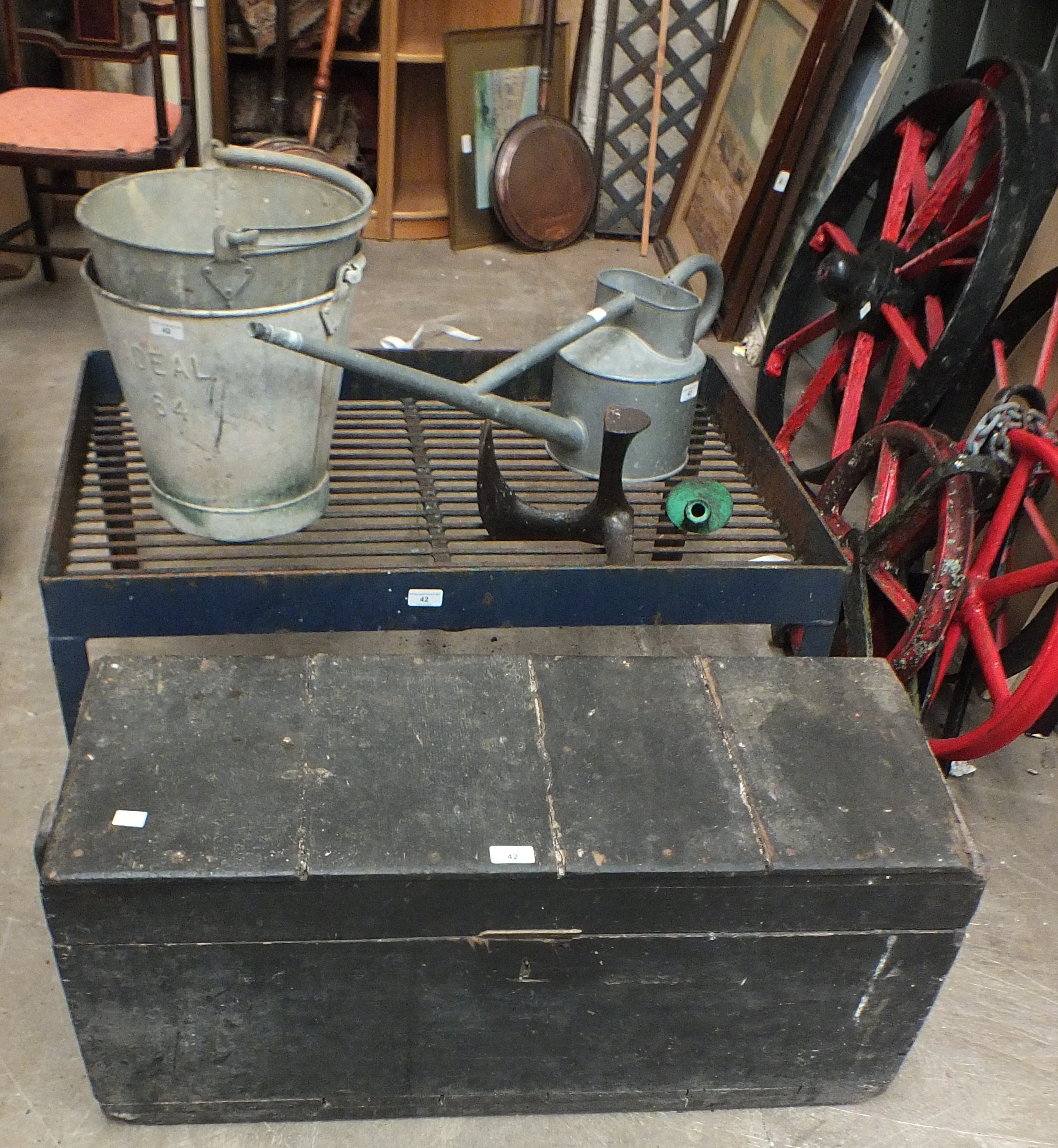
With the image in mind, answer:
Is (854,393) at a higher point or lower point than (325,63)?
lower

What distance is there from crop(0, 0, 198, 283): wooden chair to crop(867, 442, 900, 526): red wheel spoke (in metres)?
1.98

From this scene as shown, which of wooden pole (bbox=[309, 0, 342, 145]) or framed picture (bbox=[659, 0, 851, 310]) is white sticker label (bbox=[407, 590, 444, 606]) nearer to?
framed picture (bbox=[659, 0, 851, 310])

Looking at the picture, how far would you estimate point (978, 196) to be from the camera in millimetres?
2500

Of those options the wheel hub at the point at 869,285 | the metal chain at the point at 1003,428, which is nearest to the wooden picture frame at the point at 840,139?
the wheel hub at the point at 869,285

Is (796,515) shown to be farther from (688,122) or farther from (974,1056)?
(688,122)

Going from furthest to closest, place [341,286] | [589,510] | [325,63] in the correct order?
[325,63] → [589,510] → [341,286]

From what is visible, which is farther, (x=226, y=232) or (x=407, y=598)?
(x=407, y=598)

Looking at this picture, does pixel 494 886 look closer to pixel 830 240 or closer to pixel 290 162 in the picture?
pixel 290 162

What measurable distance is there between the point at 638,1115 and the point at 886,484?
1219mm

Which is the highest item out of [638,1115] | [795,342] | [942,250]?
[942,250]

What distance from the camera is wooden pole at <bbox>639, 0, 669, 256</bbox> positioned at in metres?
3.92

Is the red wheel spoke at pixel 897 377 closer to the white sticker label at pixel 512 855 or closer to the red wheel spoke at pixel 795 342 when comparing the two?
the red wheel spoke at pixel 795 342

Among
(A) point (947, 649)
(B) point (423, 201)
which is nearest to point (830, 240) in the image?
(A) point (947, 649)

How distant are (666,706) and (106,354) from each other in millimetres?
1207
